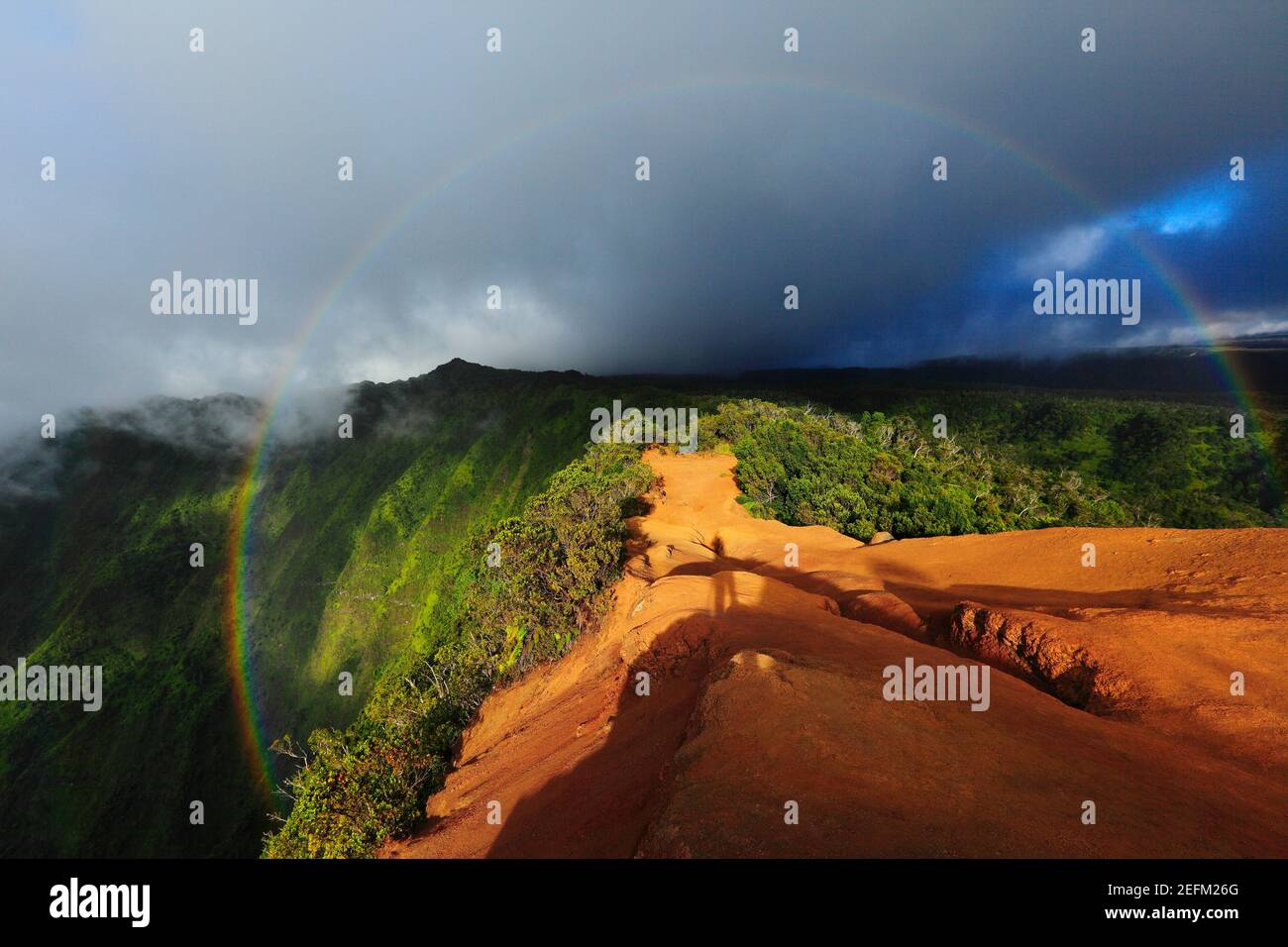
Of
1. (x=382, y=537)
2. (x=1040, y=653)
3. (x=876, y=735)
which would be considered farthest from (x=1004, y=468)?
(x=382, y=537)

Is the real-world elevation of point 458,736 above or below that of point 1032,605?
below

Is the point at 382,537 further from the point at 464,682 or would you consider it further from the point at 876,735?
the point at 876,735

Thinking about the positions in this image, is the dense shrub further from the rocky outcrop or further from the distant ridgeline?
the rocky outcrop

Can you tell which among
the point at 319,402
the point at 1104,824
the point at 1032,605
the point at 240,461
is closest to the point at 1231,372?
the point at 1032,605
